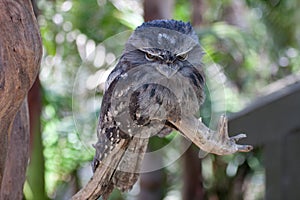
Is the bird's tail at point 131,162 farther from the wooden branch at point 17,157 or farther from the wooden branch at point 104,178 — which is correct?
the wooden branch at point 17,157

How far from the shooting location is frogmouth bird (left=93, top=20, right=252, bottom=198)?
3.28 ft

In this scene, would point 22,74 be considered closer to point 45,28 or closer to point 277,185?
point 277,185

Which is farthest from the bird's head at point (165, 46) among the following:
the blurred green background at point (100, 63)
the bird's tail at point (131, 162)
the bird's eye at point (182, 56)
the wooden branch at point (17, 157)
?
the blurred green background at point (100, 63)

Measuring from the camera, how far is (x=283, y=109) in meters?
2.84

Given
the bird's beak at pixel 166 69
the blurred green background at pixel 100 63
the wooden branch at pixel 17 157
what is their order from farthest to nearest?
the blurred green background at pixel 100 63 → the wooden branch at pixel 17 157 → the bird's beak at pixel 166 69

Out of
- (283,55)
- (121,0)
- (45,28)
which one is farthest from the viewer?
(283,55)

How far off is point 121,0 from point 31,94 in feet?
6.42

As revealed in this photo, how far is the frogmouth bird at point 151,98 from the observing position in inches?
39.3

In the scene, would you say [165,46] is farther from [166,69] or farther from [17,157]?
[17,157]

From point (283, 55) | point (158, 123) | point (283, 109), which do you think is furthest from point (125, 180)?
point (283, 55)

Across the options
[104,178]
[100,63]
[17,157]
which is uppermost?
[104,178]

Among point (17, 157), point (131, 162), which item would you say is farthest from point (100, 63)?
point (131, 162)

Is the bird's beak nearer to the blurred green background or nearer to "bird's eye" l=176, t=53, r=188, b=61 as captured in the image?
"bird's eye" l=176, t=53, r=188, b=61

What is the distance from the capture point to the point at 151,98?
1003 mm
